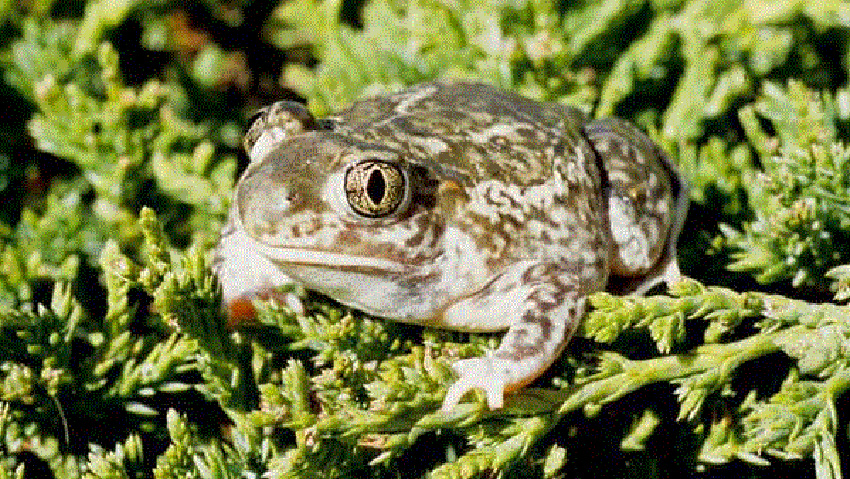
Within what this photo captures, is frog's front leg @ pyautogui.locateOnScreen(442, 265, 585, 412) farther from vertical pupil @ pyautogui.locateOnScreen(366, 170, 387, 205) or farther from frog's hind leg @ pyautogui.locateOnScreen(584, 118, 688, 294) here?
Result: vertical pupil @ pyautogui.locateOnScreen(366, 170, 387, 205)

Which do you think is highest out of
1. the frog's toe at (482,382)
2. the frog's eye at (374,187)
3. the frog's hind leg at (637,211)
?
the frog's eye at (374,187)

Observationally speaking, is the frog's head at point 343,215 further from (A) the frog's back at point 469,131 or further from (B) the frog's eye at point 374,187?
(A) the frog's back at point 469,131

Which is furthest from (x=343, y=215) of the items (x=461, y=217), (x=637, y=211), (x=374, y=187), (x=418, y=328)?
(x=637, y=211)

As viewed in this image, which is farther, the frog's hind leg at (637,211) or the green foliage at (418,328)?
the frog's hind leg at (637,211)

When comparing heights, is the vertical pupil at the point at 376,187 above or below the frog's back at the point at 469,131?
below

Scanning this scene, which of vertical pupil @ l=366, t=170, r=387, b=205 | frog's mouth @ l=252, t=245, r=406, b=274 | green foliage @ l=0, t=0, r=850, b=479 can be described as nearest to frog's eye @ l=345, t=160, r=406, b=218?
vertical pupil @ l=366, t=170, r=387, b=205

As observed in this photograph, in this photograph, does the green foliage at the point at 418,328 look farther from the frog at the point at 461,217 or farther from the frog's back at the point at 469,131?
the frog's back at the point at 469,131

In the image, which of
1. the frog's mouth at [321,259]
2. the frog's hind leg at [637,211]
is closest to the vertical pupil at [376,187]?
the frog's mouth at [321,259]

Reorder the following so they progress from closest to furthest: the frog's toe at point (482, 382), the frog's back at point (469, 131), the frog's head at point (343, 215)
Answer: the frog's toe at point (482, 382) → the frog's head at point (343, 215) → the frog's back at point (469, 131)

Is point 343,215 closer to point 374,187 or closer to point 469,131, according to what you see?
point 374,187

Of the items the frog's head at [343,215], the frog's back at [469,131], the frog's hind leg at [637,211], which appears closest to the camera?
the frog's head at [343,215]
